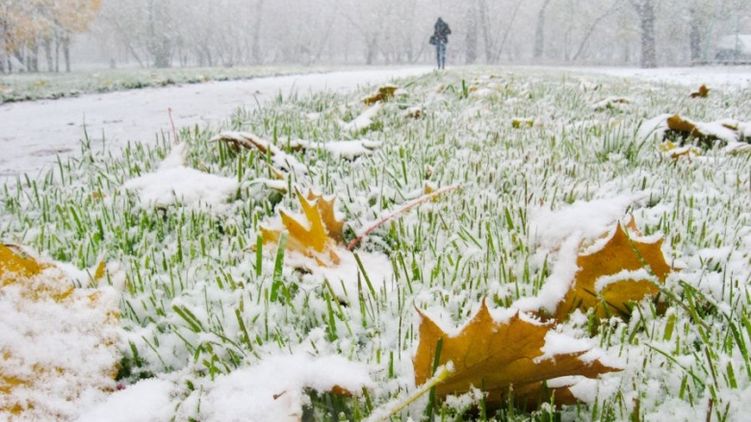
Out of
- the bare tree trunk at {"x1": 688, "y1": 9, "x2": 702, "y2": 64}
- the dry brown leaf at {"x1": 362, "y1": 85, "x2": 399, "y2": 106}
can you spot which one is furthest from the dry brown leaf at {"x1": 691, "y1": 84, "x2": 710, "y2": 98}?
the bare tree trunk at {"x1": 688, "y1": 9, "x2": 702, "y2": 64}

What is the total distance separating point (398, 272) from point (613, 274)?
0.42m

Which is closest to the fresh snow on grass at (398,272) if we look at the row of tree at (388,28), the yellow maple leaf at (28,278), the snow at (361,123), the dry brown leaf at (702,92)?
the yellow maple leaf at (28,278)

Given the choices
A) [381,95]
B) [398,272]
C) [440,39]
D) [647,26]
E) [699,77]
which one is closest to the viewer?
[398,272]

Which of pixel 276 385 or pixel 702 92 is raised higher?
pixel 702 92

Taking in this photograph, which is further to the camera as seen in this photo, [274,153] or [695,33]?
[695,33]

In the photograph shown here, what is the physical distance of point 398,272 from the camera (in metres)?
1.10

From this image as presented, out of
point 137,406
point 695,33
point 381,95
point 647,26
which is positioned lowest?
point 137,406

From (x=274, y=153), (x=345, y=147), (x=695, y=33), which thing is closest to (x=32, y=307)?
(x=274, y=153)

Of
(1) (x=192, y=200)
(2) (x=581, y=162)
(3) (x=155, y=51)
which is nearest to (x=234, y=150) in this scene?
(1) (x=192, y=200)

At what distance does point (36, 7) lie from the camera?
2619 cm

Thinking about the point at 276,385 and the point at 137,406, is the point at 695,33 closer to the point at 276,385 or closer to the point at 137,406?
the point at 276,385

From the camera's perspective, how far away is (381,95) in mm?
4141

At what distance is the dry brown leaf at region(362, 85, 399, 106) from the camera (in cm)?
409

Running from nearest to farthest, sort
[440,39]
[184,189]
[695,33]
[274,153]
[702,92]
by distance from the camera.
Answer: [184,189], [274,153], [702,92], [440,39], [695,33]
